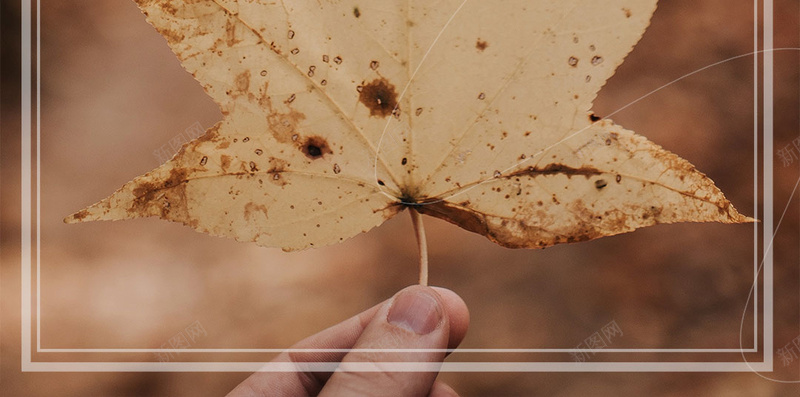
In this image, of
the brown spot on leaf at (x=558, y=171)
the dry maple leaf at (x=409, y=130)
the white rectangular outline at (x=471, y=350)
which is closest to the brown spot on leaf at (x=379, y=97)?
the dry maple leaf at (x=409, y=130)

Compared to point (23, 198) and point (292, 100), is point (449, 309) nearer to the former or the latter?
point (292, 100)

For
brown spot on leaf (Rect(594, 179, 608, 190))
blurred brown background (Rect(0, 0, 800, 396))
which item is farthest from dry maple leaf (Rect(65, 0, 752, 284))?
blurred brown background (Rect(0, 0, 800, 396))

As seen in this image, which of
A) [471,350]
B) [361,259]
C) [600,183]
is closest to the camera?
[600,183]

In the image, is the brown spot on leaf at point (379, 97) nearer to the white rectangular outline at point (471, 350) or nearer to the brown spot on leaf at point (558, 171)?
the brown spot on leaf at point (558, 171)

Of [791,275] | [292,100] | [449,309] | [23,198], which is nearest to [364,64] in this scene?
[292,100]

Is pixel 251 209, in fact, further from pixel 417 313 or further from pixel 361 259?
pixel 361 259

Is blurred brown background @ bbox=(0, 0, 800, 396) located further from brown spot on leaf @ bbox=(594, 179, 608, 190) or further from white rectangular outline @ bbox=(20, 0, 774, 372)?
brown spot on leaf @ bbox=(594, 179, 608, 190)

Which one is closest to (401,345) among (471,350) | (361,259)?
(471,350)


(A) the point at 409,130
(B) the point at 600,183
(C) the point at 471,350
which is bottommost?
(C) the point at 471,350
